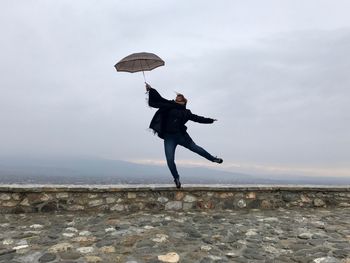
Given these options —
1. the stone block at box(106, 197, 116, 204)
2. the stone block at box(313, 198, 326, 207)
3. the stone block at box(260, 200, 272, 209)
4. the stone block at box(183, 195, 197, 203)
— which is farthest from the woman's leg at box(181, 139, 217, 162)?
the stone block at box(313, 198, 326, 207)

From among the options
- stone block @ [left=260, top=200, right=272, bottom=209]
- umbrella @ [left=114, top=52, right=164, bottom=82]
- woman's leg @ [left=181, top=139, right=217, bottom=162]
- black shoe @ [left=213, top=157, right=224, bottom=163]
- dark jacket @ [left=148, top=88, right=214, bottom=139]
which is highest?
umbrella @ [left=114, top=52, right=164, bottom=82]

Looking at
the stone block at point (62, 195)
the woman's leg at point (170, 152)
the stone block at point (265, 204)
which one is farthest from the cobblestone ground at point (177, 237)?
the woman's leg at point (170, 152)

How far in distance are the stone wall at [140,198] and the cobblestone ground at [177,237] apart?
1.13 feet

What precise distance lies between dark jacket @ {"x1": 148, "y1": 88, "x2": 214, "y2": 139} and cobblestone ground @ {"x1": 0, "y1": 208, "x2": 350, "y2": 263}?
6.51ft

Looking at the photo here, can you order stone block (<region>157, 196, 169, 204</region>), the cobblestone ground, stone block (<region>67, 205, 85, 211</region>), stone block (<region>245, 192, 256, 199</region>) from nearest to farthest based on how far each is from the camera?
the cobblestone ground, stone block (<region>67, 205, 85, 211</region>), stone block (<region>157, 196, 169, 204</region>), stone block (<region>245, 192, 256, 199</region>)

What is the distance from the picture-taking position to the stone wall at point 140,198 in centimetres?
859

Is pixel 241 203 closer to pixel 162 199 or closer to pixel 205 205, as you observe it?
pixel 205 205

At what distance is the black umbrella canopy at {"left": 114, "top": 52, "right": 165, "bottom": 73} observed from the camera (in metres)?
8.85

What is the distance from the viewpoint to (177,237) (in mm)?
6402

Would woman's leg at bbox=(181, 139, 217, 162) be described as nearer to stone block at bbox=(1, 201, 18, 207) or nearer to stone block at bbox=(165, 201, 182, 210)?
stone block at bbox=(165, 201, 182, 210)

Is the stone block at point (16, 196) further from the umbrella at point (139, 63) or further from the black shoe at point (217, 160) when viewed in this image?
the black shoe at point (217, 160)

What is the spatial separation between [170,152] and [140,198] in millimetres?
1316

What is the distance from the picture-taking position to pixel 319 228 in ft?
23.8

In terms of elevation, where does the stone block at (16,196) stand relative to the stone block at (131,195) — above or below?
below
